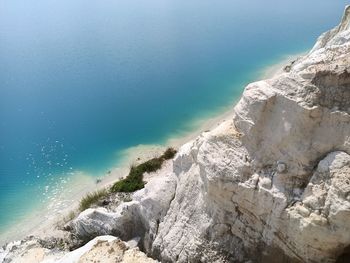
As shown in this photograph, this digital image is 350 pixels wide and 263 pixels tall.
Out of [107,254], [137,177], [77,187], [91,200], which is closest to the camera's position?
[107,254]

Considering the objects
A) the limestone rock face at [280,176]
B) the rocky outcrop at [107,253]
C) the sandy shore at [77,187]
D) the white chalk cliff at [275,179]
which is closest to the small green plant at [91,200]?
the sandy shore at [77,187]

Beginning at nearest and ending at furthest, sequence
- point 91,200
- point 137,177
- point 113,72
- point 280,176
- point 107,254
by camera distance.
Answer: point 280,176 < point 107,254 < point 91,200 < point 137,177 < point 113,72

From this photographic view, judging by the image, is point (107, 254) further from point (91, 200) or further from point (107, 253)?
point (91, 200)

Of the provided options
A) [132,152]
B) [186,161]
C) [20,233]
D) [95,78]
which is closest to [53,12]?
[95,78]

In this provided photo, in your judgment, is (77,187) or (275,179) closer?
(275,179)

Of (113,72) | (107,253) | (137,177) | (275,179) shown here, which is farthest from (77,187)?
(113,72)

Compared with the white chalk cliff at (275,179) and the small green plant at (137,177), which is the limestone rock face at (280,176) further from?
the small green plant at (137,177)
